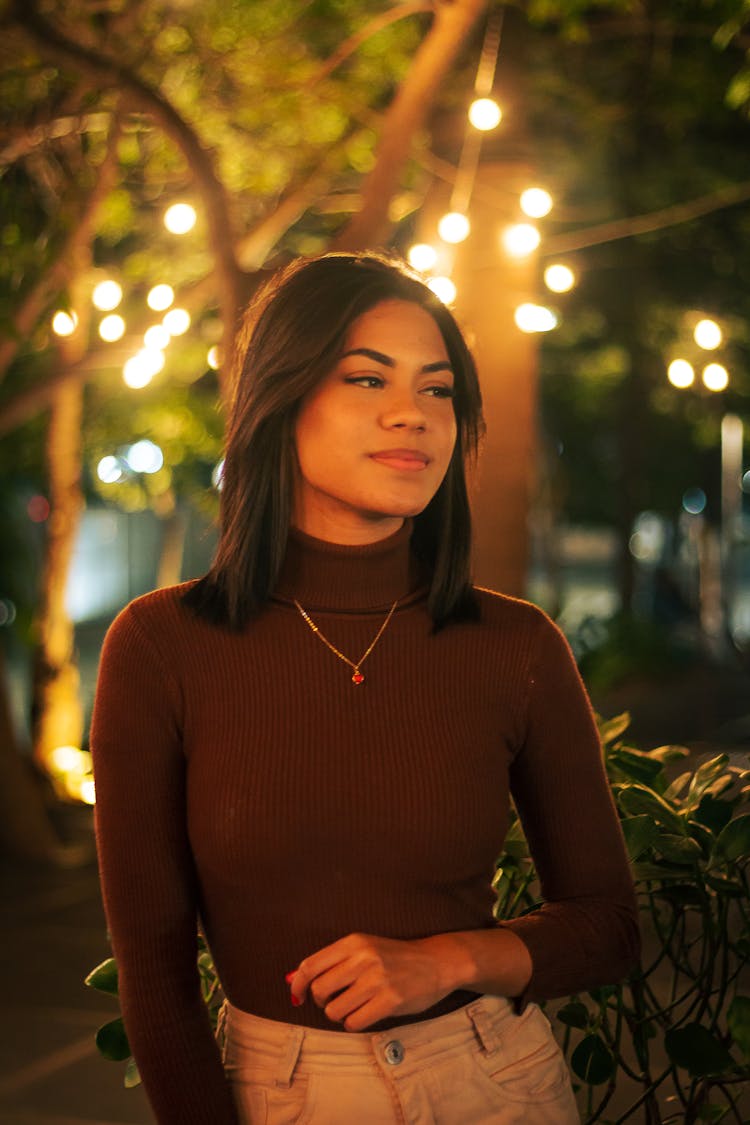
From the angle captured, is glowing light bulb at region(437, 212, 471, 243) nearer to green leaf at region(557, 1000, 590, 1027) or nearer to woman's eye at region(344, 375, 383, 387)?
green leaf at region(557, 1000, 590, 1027)

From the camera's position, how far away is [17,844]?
31.2 ft

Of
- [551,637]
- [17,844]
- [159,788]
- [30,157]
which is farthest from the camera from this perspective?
[30,157]

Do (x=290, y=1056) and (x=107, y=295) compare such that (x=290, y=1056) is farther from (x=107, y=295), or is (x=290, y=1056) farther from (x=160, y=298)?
(x=160, y=298)

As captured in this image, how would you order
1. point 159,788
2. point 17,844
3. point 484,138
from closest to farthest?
point 159,788
point 484,138
point 17,844

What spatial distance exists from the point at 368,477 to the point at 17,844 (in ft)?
26.5

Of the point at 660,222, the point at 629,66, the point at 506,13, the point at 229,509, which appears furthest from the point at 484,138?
the point at 629,66

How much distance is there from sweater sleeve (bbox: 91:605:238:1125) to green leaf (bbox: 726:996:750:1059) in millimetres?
841

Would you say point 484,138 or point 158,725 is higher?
point 484,138

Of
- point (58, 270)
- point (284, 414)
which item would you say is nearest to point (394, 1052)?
point (284, 414)

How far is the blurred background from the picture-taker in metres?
6.24

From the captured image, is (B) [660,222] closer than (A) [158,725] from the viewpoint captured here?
No

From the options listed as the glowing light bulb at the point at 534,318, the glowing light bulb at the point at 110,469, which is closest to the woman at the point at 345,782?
the glowing light bulb at the point at 534,318

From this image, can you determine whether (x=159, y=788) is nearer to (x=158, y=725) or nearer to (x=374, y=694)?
(x=158, y=725)

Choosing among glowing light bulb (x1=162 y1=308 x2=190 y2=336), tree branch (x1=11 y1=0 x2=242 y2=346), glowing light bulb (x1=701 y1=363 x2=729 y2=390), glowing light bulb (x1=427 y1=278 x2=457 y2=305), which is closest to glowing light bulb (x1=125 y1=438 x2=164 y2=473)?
glowing light bulb (x1=162 y1=308 x2=190 y2=336)
